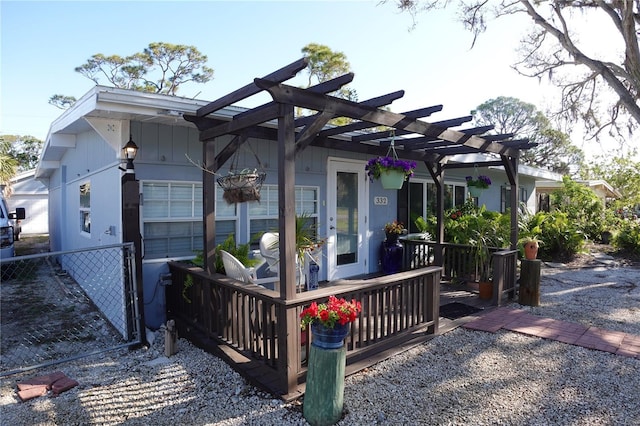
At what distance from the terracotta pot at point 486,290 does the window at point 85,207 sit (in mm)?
5873

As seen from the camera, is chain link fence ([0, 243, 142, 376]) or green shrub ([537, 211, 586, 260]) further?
green shrub ([537, 211, 586, 260])

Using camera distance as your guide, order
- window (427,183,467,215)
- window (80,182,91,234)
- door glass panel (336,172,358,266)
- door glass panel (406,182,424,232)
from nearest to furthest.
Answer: window (80,182,91,234)
door glass panel (336,172,358,266)
door glass panel (406,182,424,232)
window (427,183,467,215)

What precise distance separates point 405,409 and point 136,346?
2744 mm

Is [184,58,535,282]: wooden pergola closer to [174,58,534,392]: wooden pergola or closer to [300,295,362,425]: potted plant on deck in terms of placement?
[174,58,534,392]: wooden pergola

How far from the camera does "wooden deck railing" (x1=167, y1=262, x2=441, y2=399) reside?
2.76m

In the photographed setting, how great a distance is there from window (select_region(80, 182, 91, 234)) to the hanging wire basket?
11.4 ft

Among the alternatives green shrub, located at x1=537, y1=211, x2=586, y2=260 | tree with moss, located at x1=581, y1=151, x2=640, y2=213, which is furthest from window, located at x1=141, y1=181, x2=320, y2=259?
tree with moss, located at x1=581, y1=151, x2=640, y2=213

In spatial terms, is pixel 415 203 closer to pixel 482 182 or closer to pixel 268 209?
pixel 482 182

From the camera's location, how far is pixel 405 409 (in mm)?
2621

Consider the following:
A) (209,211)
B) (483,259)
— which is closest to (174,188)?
(209,211)

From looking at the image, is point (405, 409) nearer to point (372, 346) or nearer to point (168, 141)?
point (372, 346)

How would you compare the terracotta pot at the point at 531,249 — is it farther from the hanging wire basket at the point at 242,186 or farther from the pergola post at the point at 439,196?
the hanging wire basket at the point at 242,186

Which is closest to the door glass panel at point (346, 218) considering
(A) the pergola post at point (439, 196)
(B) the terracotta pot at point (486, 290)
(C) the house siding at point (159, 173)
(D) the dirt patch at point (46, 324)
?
(C) the house siding at point (159, 173)

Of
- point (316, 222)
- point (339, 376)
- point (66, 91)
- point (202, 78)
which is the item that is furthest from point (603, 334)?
point (66, 91)
